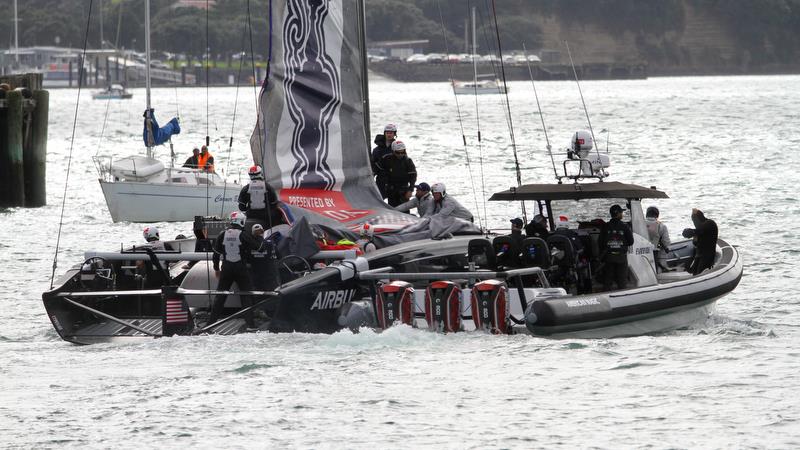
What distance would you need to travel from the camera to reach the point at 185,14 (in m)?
188


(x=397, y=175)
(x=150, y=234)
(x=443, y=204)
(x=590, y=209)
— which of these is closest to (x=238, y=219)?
(x=150, y=234)

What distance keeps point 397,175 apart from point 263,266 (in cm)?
486

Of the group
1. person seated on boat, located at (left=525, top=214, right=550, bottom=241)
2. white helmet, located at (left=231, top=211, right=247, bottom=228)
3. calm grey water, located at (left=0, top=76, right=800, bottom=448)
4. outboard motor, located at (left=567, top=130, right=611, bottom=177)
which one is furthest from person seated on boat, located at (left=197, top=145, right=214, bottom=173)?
person seated on boat, located at (left=525, top=214, right=550, bottom=241)

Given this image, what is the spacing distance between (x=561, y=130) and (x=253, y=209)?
7091 cm

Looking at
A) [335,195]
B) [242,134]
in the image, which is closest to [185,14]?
[242,134]

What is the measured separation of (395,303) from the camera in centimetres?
1750

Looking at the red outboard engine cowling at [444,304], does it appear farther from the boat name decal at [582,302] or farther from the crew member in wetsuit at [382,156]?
the crew member in wetsuit at [382,156]

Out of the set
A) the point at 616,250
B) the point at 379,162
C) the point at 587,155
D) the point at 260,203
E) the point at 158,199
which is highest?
the point at 587,155

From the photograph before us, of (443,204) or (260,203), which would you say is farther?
(443,204)

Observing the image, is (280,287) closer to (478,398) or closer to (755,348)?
(478,398)

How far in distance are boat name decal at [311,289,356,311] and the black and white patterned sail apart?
260cm

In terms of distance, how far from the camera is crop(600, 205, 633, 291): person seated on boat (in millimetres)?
18766

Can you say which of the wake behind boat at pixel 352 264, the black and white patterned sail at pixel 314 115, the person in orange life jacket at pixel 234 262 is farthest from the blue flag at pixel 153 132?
the person in orange life jacket at pixel 234 262

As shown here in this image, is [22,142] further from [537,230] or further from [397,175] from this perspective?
[537,230]
